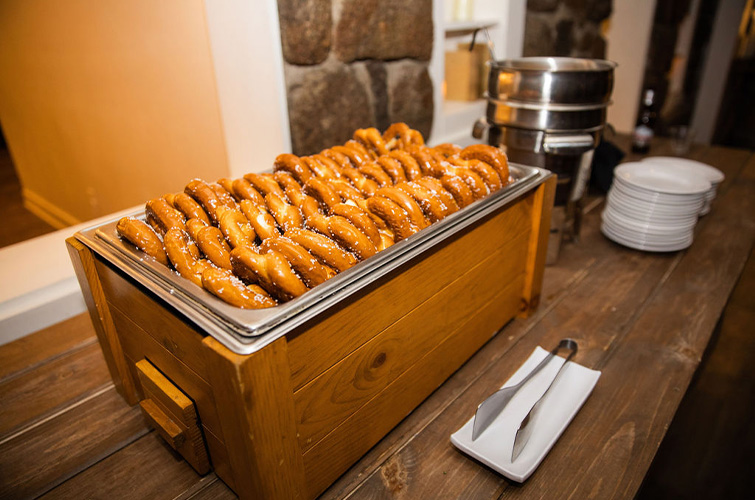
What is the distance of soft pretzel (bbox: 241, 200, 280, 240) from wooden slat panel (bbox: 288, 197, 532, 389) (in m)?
0.24

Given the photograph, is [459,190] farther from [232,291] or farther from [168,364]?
[168,364]

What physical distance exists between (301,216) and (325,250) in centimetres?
20

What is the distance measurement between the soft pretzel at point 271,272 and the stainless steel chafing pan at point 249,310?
0.10 feet

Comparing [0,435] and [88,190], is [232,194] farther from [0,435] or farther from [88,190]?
[88,190]

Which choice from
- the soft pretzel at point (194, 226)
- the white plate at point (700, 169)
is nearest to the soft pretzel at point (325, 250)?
the soft pretzel at point (194, 226)

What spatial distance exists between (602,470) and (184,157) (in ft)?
6.11

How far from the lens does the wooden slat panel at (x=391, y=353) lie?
81 centimetres

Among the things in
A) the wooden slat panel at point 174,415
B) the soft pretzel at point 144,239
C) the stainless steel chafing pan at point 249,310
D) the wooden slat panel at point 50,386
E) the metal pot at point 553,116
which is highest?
the metal pot at point 553,116

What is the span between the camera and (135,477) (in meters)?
0.94

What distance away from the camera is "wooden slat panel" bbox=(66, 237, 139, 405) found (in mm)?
988

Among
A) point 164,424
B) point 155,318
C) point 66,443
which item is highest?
point 155,318

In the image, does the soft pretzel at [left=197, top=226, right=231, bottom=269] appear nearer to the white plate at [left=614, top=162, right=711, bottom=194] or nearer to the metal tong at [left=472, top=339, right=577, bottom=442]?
the metal tong at [left=472, top=339, right=577, bottom=442]

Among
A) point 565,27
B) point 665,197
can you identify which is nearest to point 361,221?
point 665,197

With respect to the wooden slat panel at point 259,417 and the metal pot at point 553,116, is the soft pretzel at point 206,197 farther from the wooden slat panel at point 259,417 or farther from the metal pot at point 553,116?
the metal pot at point 553,116
